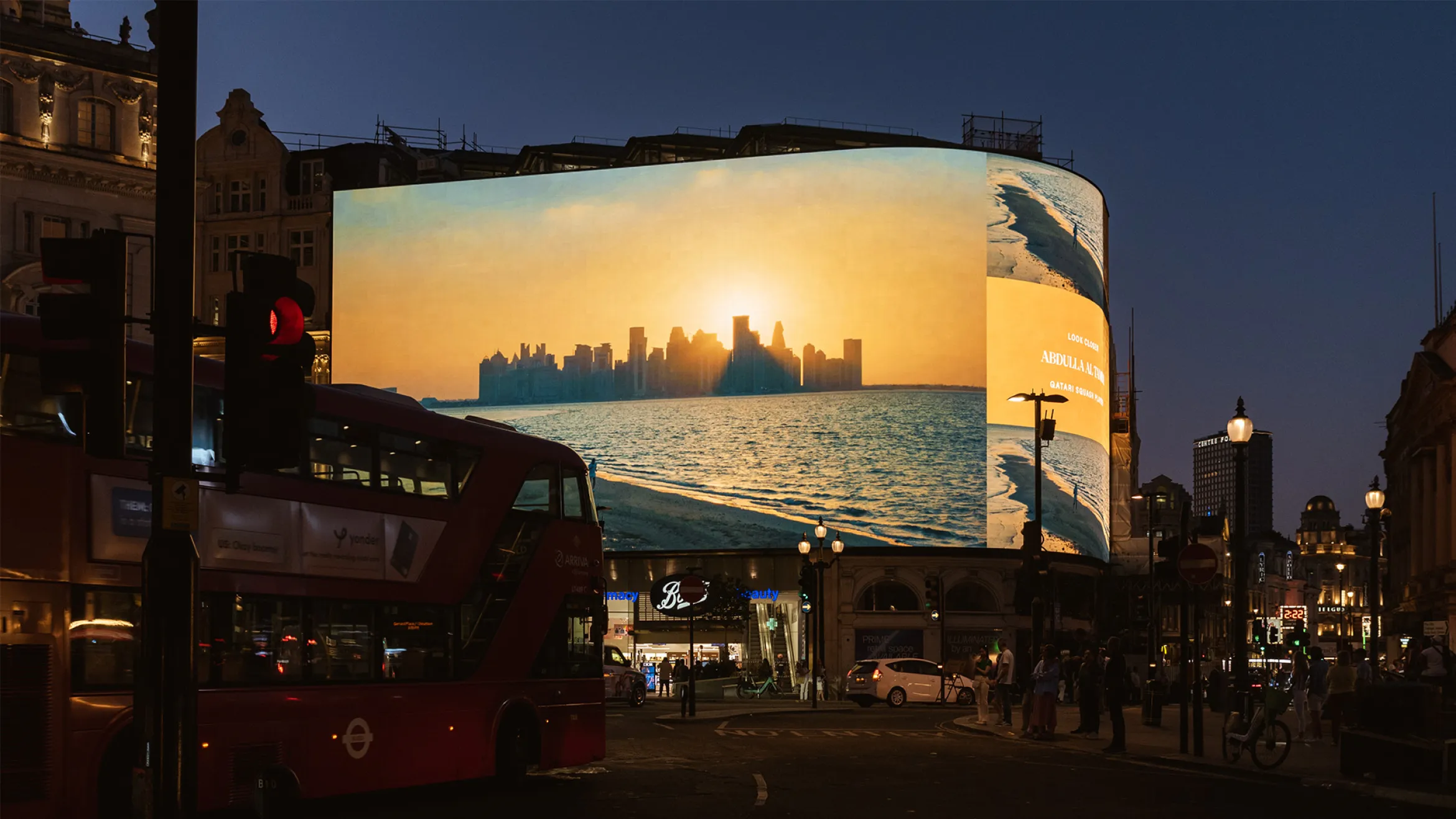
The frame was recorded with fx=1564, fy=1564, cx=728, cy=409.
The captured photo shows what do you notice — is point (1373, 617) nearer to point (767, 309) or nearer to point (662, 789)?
point (662, 789)

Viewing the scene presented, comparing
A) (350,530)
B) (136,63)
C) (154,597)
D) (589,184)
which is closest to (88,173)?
(136,63)

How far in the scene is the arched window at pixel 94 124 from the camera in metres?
54.6

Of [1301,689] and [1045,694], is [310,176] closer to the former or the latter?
[1045,694]

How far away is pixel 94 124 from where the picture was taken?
5481 centimetres

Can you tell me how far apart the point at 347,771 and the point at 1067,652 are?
107ft

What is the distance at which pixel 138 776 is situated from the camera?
8.73 m

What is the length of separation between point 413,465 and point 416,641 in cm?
195

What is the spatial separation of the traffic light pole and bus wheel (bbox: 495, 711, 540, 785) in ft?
33.1

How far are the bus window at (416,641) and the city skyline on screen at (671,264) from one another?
171ft

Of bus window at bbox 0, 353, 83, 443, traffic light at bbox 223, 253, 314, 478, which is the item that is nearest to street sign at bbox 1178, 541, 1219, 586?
bus window at bbox 0, 353, 83, 443

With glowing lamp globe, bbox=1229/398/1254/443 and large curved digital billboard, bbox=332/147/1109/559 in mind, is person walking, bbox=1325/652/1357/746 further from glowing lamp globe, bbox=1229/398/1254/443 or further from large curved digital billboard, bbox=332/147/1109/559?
large curved digital billboard, bbox=332/147/1109/559

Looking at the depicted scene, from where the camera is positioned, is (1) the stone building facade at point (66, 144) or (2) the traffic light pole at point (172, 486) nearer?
(2) the traffic light pole at point (172, 486)

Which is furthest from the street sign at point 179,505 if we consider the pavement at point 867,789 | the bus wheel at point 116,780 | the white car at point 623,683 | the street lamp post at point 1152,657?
the white car at point 623,683

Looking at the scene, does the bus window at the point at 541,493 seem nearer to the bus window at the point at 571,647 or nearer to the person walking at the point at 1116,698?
the bus window at the point at 571,647
